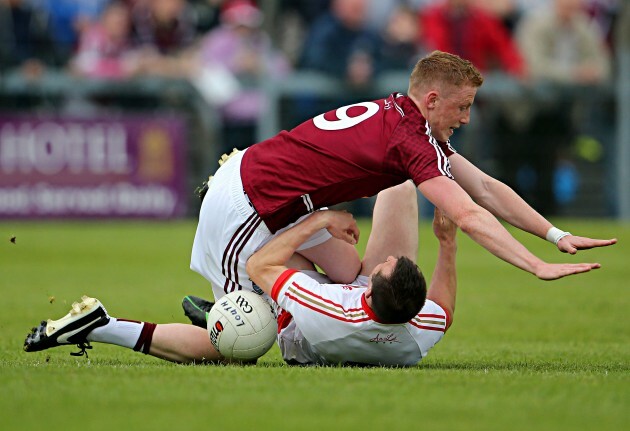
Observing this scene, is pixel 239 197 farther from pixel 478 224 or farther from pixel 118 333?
pixel 478 224

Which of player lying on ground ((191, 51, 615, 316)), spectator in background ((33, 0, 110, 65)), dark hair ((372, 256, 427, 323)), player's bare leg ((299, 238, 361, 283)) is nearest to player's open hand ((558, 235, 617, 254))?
player lying on ground ((191, 51, 615, 316))

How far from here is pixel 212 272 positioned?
7840mm

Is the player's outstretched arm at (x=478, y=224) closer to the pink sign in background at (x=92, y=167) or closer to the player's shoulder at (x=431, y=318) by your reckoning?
the player's shoulder at (x=431, y=318)

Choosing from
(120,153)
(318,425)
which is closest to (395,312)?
(318,425)

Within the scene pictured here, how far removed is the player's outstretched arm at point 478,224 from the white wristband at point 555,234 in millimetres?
503

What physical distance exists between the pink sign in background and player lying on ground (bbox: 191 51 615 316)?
37.9 ft

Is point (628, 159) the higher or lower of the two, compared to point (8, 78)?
lower

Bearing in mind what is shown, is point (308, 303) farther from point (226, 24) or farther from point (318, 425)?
point (226, 24)

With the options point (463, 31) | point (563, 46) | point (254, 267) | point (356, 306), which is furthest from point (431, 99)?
point (563, 46)

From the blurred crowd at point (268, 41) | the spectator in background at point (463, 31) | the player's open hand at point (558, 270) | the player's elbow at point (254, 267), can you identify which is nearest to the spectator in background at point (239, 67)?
the blurred crowd at point (268, 41)

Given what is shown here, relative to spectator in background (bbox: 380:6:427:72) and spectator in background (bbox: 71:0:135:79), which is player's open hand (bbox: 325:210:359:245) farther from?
spectator in background (bbox: 380:6:427:72)

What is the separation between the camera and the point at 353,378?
21.3 ft

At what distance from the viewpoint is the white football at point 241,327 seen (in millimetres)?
7219

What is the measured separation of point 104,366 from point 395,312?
1.66m
